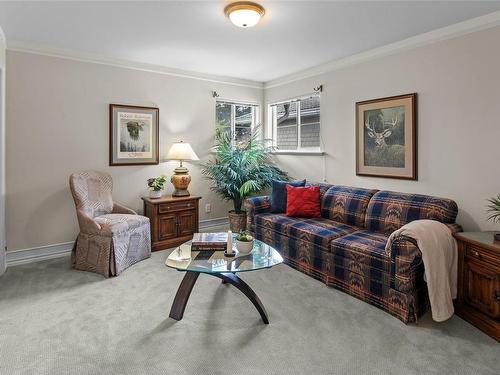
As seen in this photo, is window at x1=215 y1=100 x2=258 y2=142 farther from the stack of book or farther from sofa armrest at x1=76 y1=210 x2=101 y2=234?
the stack of book

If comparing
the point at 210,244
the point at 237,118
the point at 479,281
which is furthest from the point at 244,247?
the point at 237,118

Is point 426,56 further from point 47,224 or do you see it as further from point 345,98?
point 47,224

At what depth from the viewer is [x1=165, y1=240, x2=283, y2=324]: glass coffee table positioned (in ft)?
7.50

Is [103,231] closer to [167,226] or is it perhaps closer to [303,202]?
[167,226]

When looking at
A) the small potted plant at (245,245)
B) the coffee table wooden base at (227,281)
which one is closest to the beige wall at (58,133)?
the coffee table wooden base at (227,281)

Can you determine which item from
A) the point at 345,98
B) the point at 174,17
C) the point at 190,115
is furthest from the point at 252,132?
the point at 174,17

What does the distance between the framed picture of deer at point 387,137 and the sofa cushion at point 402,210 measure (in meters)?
0.35

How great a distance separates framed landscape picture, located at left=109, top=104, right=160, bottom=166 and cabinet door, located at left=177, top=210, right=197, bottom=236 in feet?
2.89

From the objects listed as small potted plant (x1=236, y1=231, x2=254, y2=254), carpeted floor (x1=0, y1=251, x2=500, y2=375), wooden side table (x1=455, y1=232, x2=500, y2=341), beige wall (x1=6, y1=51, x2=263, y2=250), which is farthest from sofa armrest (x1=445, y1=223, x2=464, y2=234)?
beige wall (x1=6, y1=51, x2=263, y2=250)

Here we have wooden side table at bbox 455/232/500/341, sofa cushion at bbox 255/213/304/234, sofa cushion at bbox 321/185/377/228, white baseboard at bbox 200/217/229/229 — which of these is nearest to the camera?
wooden side table at bbox 455/232/500/341

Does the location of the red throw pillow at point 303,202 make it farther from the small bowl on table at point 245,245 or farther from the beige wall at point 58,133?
the beige wall at point 58,133

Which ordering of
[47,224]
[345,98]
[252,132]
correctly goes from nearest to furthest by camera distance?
[47,224] → [345,98] → [252,132]

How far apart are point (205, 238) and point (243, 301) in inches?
24.9

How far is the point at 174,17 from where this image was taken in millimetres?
2844
